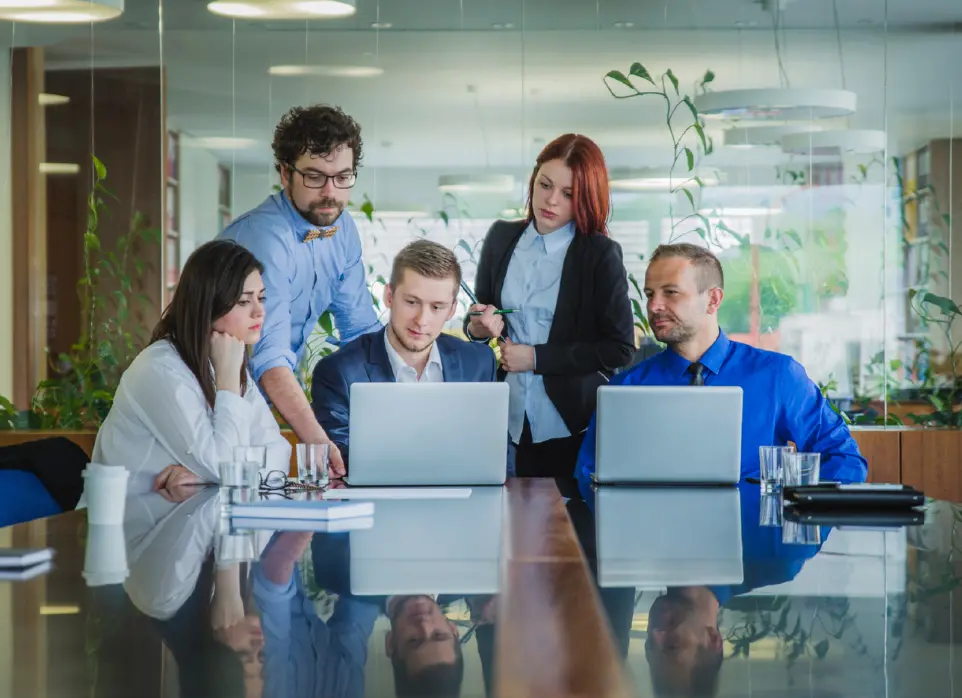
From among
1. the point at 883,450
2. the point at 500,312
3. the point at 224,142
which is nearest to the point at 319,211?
the point at 500,312

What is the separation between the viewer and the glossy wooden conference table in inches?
42.5

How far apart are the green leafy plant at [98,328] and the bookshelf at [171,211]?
0.26 ft

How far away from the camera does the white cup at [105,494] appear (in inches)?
83.4

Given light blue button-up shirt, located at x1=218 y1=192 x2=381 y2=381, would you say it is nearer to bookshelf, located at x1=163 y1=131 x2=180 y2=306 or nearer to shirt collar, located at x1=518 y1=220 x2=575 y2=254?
shirt collar, located at x1=518 y1=220 x2=575 y2=254

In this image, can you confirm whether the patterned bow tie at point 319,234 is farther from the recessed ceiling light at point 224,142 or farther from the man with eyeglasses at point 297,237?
the recessed ceiling light at point 224,142

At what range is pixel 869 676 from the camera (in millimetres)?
1096

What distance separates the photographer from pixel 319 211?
4152mm

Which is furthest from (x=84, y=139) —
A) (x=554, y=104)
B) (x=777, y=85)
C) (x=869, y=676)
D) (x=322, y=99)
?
(x=869, y=676)

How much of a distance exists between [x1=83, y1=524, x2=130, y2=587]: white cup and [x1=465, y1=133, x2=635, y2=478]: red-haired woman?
1962 millimetres

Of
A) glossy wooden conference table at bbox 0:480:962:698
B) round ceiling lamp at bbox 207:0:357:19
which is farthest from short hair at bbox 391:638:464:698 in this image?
round ceiling lamp at bbox 207:0:357:19

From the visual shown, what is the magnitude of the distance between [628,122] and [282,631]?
5.02 metres

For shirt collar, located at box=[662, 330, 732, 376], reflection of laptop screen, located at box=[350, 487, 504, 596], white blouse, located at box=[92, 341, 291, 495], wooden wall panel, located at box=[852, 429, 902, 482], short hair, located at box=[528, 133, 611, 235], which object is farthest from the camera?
wooden wall panel, located at box=[852, 429, 902, 482]

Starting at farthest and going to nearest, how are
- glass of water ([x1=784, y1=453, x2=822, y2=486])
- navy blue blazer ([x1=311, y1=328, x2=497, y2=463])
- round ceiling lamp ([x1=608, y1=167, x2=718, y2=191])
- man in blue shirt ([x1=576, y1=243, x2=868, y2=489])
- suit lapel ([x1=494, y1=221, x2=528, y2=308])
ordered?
round ceiling lamp ([x1=608, y1=167, x2=718, y2=191]) → suit lapel ([x1=494, y1=221, x2=528, y2=308]) → navy blue blazer ([x1=311, y1=328, x2=497, y2=463]) → man in blue shirt ([x1=576, y1=243, x2=868, y2=489]) → glass of water ([x1=784, y1=453, x2=822, y2=486])

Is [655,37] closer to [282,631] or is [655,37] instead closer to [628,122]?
[628,122]
